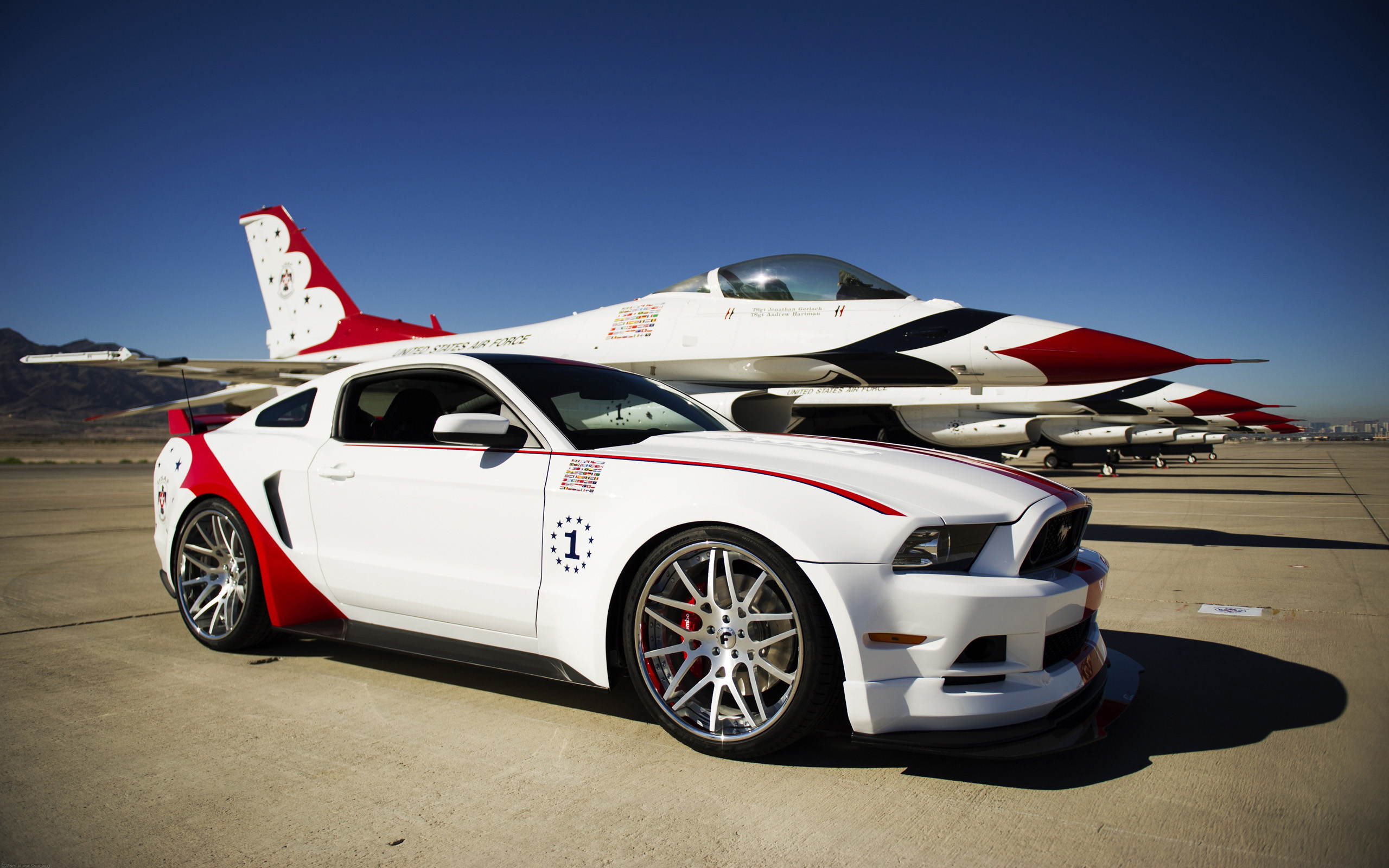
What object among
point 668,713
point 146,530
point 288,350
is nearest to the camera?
point 668,713

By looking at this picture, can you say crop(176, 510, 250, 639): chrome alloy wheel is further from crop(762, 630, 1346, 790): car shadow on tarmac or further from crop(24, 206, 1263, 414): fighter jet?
crop(24, 206, 1263, 414): fighter jet

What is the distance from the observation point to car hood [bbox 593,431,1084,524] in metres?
2.24

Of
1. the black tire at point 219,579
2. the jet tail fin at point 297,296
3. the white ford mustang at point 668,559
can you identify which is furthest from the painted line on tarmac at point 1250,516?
the jet tail fin at point 297,296

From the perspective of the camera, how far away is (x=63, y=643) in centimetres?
361

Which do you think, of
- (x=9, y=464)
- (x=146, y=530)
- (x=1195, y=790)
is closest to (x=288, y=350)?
(x=146, y=530)

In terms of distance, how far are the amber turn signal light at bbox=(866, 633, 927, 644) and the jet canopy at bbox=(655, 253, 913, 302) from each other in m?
7.17

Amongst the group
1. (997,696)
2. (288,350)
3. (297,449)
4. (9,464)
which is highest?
(288,350)

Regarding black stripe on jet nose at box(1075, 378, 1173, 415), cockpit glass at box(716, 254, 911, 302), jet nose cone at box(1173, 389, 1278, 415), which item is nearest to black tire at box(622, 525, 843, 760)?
cockpit glass at box(716, 254, 911, 302)

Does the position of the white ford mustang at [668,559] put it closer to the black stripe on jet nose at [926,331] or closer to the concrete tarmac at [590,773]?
the concrete tarmac at [590,773]

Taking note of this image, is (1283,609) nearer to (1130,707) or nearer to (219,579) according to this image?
(1130,707)

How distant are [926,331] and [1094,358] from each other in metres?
1.72

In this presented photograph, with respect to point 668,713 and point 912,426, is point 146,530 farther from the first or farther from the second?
point 912,426

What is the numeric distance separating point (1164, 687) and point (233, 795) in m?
3.27

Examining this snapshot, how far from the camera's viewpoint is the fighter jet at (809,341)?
7988 mm
